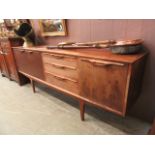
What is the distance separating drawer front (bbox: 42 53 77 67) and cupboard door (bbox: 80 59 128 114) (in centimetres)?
14

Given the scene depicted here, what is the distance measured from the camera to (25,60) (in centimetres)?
212

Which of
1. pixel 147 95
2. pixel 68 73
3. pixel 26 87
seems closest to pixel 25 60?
pixel 26 87

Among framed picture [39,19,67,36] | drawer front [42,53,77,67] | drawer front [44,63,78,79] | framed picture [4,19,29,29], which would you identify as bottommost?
drawer front [44,63,78,79]

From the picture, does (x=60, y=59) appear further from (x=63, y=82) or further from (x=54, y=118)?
(x=54, y=118)

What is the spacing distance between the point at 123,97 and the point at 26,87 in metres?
2.07

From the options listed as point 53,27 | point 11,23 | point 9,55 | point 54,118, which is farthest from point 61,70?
point 11,23

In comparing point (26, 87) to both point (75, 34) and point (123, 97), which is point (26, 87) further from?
point (123, 97)

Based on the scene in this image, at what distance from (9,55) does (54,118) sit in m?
1.65

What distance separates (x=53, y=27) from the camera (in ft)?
6.38

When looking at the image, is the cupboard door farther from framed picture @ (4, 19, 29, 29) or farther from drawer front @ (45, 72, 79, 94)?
framed picture @ (4, 19, 29, 29)

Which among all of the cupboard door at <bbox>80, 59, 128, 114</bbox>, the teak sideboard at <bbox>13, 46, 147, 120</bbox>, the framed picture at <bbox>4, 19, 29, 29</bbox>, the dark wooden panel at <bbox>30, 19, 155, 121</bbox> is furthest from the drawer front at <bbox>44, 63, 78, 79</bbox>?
the framed picture at <bbox>4, 19, 29, 29</bbox>

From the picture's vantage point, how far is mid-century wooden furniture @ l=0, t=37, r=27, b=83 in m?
2.37

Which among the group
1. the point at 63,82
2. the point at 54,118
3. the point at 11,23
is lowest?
the point at 54,118

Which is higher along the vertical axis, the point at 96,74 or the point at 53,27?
the point at 53,27
